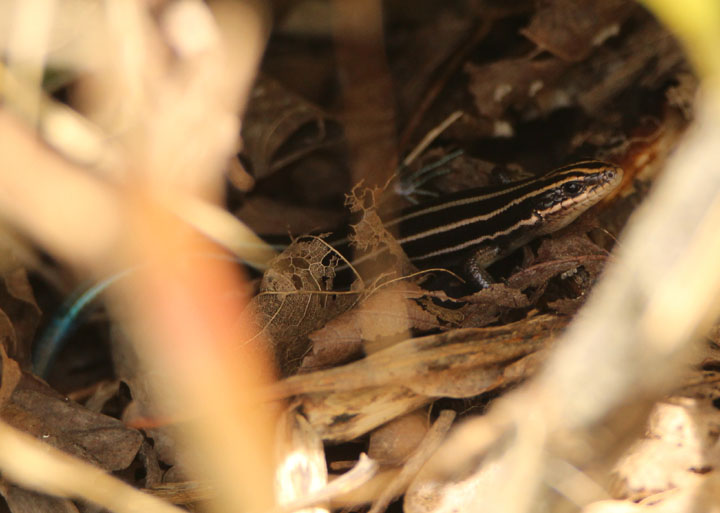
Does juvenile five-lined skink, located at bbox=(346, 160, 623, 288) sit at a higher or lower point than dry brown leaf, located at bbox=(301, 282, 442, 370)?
higher

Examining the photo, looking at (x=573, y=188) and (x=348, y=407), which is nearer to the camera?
(x=348, y=407)

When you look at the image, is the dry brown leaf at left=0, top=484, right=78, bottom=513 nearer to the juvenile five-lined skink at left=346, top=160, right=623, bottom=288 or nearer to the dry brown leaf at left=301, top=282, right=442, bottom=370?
the dry brown leaf at left=301, top=282, right=442, bottom=370

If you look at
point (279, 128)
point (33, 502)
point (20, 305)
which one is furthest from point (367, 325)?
point (20, 305)

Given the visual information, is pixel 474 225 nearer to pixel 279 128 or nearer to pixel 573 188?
pixel 573 188

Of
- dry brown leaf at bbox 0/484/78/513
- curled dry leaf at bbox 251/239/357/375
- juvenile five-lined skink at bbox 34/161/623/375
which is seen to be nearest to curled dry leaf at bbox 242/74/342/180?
juvenile five-lined skink at bbox 34/161/623/375

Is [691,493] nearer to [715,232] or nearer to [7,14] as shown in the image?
[715,232]

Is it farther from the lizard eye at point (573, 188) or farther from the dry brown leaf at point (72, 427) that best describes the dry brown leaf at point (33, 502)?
the lizard eye at point (573, 188)

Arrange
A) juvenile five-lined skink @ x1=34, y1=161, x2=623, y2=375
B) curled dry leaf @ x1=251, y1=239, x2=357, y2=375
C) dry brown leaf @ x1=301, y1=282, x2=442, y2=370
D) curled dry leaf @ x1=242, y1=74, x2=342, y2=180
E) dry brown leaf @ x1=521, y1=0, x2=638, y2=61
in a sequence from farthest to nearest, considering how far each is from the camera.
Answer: curled dry leaf @ x1=242, y1=74, x2=342, y2=180 → dry brown leaf @ x1=521, y1=0, x2=638, y2=61 → juvenile five-lined skink @ x1=34, y1=161, x2=623, y2=375 → curled dry leaf @ x1=251, y1=239, x2=357, y2=375 → dry brown leaf @ x1=301, y1=282, x2=442, y2=370

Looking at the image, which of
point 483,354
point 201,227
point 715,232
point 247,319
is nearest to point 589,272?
point 483,354
